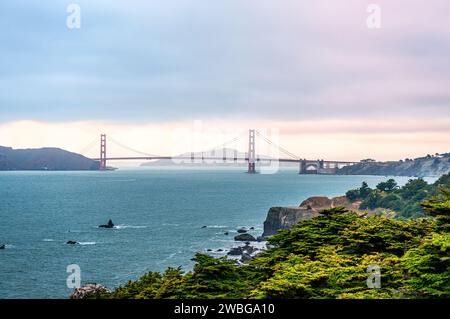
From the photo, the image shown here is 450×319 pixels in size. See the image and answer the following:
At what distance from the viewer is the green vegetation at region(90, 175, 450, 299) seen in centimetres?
1631

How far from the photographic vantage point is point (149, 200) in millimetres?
124938

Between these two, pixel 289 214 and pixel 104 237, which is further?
pixel 104 237

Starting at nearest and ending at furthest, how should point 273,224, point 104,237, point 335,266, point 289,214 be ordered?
point 335,266
point 289,214
point 273,224
point 104,237

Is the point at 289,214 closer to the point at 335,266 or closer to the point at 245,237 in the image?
the point at 245,237

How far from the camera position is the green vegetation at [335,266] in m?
16.3

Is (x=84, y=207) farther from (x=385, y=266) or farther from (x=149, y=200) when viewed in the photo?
(x=385, y=266)

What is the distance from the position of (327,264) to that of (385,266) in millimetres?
2194

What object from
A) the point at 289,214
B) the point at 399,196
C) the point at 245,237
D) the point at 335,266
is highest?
the point at 335,266

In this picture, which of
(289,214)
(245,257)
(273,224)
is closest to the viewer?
(245,257)

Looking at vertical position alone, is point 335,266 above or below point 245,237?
above

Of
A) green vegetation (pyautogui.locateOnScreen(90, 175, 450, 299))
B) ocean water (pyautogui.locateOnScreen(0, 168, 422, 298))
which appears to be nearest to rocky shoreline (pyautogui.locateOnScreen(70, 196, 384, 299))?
ocean water (pyautogui.locateOnScreen(0, 168, 422, 298))

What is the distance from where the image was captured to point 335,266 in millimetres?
18453

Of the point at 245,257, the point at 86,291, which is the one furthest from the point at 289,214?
the point at 86,291
